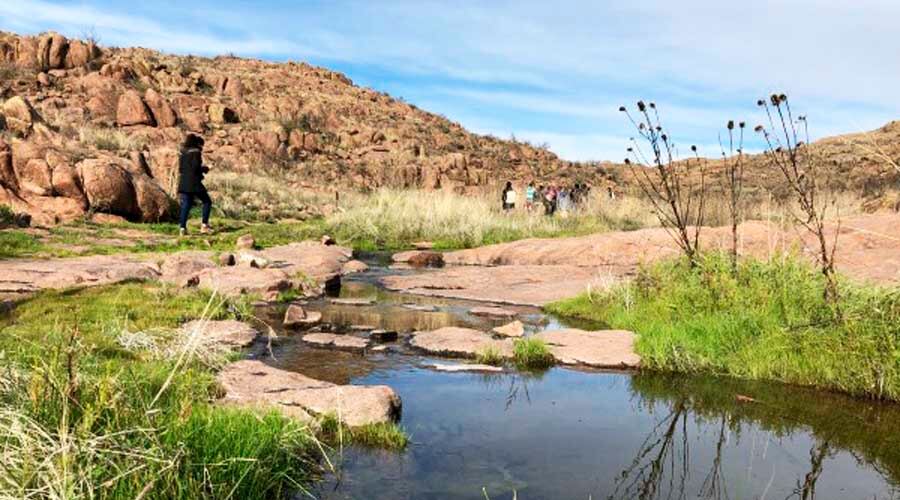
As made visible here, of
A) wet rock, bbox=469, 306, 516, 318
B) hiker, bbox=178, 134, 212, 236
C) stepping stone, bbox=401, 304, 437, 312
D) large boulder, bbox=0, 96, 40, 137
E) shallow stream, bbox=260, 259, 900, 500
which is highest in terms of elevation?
large boulder, bbox=0, 96, 40, 137

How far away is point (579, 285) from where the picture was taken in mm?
10711

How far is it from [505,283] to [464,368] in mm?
5609

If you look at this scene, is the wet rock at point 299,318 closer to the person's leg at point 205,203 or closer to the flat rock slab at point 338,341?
the flat rock slab at point 338,341

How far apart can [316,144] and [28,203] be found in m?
34.4

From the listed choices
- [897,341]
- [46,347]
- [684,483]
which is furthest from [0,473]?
[897,341]

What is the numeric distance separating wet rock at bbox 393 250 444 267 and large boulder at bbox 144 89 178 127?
32.5 m

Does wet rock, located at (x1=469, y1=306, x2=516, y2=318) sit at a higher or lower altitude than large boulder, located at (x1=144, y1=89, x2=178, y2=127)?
lower

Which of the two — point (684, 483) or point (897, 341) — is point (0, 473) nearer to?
point (684, 483)

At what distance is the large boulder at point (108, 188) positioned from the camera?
1666 centimetres

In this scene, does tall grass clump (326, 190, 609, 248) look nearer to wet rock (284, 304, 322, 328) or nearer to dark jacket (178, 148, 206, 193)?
dark jacket (178, 148, 206, 193)

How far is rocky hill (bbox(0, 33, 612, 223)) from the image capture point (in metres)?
38.9

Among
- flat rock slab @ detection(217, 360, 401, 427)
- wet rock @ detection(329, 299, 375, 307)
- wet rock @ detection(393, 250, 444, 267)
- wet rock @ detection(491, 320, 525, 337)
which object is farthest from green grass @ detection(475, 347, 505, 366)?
wet rock @ detection(393, 250, 444, 267)

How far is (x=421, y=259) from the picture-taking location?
15023mm

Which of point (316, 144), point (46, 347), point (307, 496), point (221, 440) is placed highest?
point (316, 144)
